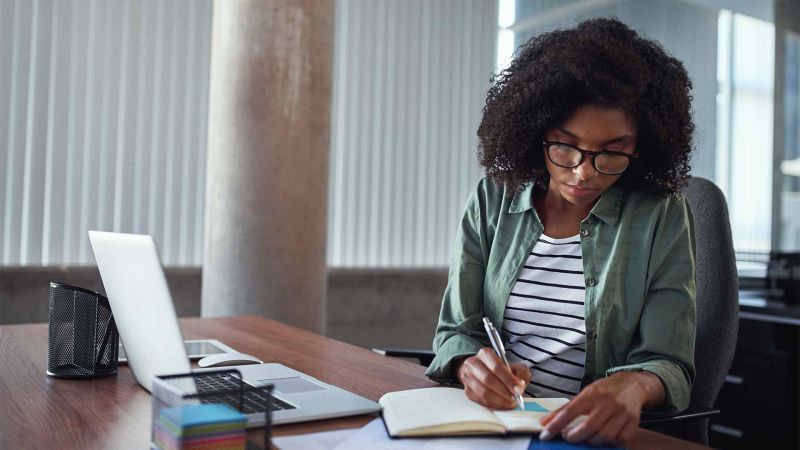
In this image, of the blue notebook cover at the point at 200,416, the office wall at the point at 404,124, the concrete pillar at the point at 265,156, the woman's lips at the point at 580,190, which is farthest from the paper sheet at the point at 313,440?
the office wall at the point at 404,124

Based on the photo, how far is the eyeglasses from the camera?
1.54m

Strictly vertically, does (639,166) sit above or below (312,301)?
above

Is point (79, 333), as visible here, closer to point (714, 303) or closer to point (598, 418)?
point (598, 418)

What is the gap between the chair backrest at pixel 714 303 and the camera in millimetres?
1690

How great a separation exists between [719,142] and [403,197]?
185cm

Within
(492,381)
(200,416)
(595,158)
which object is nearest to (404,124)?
(595,158)

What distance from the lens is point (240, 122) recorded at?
3.49 metres

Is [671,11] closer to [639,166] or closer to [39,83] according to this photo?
[639,166]

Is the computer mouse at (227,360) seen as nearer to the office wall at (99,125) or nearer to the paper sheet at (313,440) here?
the paper sheet at (313,440)

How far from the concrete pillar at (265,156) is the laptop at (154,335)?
202 cm

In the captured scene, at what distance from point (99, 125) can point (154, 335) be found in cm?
286

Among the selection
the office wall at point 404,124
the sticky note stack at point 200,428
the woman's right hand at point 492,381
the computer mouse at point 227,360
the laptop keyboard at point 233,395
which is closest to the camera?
the sticky note stack at point 200,428

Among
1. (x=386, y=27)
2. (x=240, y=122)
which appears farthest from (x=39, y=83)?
(x=386, y=27)

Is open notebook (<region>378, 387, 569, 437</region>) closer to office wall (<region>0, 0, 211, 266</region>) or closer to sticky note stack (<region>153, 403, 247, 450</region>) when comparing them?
sticky note stack (<region>153, 403, 247, 450</region>)
